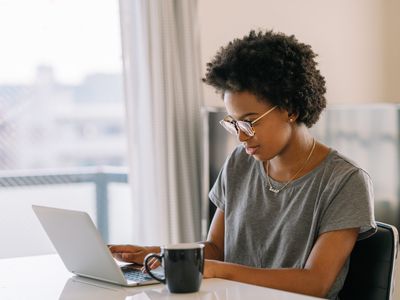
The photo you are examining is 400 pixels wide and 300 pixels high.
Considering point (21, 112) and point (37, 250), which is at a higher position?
point (21, 112)

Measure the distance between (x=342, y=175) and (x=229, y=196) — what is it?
39 cm

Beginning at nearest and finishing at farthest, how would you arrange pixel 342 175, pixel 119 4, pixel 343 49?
pixel 342 175, pixel 119 4, pixel 343 49

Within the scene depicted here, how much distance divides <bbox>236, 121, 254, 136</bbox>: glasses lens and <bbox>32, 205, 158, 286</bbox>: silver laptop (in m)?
0.43

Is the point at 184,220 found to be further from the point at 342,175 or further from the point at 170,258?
the point at 170,258

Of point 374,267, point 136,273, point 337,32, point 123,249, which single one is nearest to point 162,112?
point 337,32

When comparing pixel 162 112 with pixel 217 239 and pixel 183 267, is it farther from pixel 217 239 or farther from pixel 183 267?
pixel 183 267

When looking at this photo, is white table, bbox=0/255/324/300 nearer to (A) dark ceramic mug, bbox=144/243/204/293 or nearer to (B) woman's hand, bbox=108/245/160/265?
(A) dark ceramic mug, bbox=144/243/204/293

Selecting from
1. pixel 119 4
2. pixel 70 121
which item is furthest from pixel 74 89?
pixel 119 4

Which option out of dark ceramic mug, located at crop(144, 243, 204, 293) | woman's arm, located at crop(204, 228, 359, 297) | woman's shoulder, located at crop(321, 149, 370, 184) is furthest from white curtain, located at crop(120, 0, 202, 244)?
dark ceramic mug, located at crop(144, 243, 204, 293)

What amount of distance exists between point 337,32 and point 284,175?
2180 mm

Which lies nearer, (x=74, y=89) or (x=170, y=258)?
(x=170, y=258)

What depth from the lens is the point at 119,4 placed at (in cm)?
321

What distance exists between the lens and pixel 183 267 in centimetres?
140

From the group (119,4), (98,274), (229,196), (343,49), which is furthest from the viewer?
(343,49)
